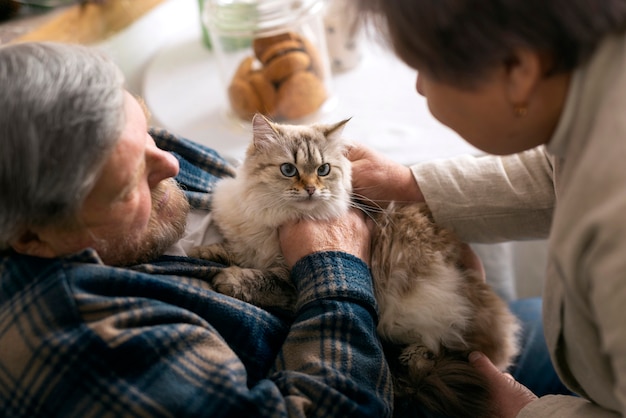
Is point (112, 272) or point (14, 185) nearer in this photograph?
point (14, 185)

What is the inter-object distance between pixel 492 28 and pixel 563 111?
0.55 feet

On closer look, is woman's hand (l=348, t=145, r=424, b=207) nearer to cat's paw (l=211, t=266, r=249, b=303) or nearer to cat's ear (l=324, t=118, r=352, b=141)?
cat's ear (l=324, t=118, r=352, b=141)

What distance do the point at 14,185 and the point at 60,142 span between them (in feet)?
0.33

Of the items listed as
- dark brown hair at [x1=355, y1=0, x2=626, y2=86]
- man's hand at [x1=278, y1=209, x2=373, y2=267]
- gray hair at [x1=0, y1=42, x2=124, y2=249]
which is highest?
dark brown hair at [x1=355, y1=0, x2=626, y2=86]

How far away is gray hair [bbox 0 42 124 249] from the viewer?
88 cm

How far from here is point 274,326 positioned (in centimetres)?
119

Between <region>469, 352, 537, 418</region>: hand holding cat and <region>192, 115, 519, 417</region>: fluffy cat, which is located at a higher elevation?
<region>192, 115, 519, 417</region>: fluffy cat

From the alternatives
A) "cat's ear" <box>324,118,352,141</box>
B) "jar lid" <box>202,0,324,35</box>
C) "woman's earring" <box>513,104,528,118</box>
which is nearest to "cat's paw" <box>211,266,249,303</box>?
"cat's ear" <box>324,118,352,141</box>

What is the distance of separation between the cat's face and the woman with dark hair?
54 cm

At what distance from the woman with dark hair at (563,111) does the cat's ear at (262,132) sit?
1.90 ft

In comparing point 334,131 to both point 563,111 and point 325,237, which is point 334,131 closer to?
point 325,237

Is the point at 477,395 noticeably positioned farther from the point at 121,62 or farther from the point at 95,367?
the point at 121,62

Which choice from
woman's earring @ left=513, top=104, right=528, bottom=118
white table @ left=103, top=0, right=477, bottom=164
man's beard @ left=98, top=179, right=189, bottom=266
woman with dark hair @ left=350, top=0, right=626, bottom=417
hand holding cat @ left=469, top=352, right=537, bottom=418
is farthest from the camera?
white table @ left=103, top=0, right=477, bottom=164

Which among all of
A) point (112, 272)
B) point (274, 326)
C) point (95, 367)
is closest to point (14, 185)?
point (112, 272)
